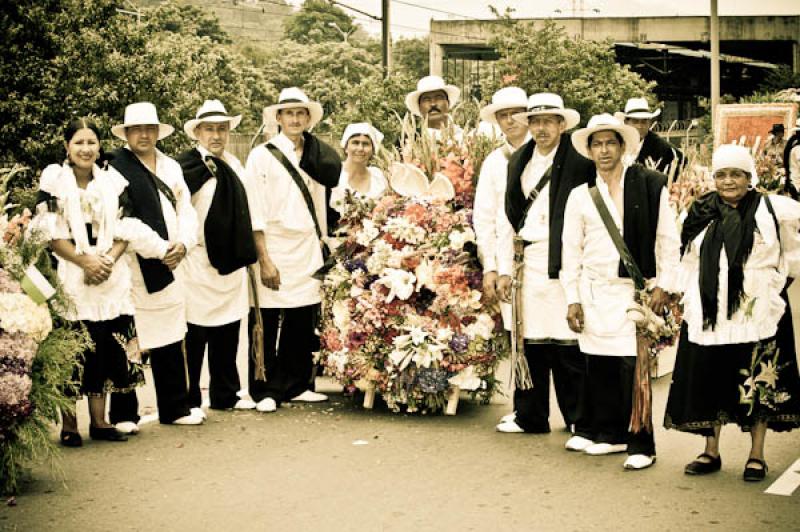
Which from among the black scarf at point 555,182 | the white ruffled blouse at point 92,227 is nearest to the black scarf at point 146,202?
the white ruffled blouse at point 92,227

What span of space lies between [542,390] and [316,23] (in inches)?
3103

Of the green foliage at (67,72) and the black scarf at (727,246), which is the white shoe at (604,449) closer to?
the black scarf at (727,246)

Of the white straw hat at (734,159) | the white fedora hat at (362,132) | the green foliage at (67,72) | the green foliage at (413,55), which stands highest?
the green foliage at (413,55)

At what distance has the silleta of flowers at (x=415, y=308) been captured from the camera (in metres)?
8.27

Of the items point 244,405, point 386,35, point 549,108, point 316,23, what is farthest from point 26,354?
point 316,23

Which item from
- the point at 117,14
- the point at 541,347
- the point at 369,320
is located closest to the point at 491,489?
the point at 541,347

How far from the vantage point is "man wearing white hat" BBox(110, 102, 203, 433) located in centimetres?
809

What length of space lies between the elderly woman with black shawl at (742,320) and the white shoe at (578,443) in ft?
2.56

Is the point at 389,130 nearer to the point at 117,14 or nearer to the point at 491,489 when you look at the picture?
the point at 117,14

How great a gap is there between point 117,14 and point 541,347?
458 inches

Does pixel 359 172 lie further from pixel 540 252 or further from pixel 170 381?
pixel 170 381

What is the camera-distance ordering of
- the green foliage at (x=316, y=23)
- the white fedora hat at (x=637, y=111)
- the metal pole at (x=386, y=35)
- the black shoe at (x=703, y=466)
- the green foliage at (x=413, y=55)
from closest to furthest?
the black shoe at (x=703, y=466) < the white fedora hat at (x=637, y=111) < the metal pole at (x=386, y=35) < the green foliage at (x=316, y=23) < the green foliage at (x=413, y=55)

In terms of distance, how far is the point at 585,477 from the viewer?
6.85 m

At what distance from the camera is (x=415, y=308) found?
8.46 metres
